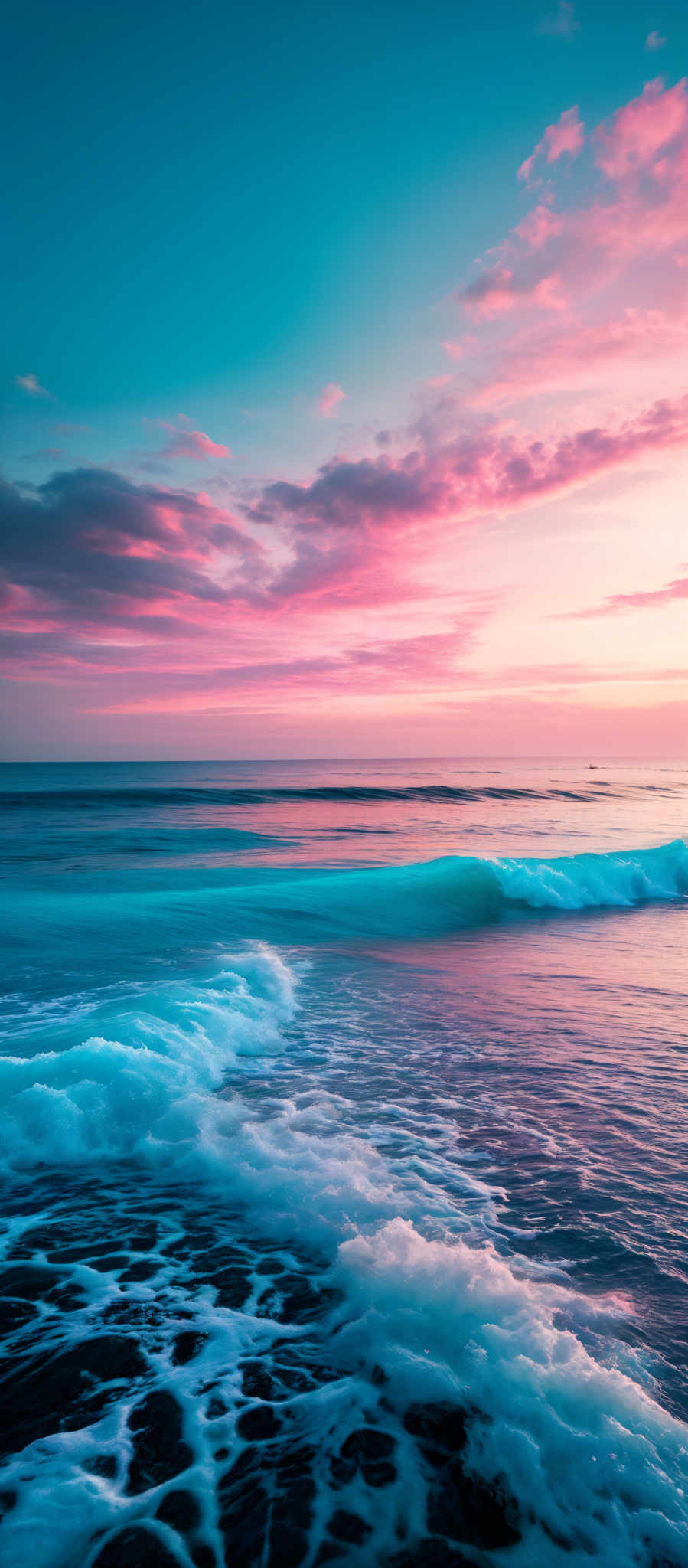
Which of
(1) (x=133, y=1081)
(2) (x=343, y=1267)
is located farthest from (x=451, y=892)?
(2) (x=343, y=1267)

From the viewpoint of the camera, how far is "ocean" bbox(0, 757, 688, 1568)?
7.70ft

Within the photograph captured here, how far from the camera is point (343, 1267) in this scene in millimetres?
3430

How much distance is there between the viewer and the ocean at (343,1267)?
7.70 feet

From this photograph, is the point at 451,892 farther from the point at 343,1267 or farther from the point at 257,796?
the point at 257,796

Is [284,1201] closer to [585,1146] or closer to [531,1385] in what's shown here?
[531,1385]

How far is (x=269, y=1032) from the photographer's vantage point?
7.14 metres

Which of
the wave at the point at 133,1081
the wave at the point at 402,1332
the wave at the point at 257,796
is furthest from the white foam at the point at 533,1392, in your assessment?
the wave at the point at 257,796

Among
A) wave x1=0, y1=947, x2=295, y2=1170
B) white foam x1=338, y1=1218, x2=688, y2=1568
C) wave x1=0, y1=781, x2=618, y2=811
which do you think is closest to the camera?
white foam x1=338, y1=1218, x2=688, y2=1568

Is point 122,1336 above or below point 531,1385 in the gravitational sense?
below

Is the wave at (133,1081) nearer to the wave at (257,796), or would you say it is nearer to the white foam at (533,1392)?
the white foam at (533,1392)

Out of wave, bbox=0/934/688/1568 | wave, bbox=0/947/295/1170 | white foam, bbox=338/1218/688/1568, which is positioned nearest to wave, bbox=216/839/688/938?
wave, bbox=0/947/295/1170

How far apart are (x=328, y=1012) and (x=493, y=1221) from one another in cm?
424

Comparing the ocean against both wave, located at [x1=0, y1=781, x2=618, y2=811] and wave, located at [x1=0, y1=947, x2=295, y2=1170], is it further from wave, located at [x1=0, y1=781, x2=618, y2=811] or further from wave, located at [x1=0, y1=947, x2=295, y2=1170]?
wave, located at [x1=0, y1=781, x2=618, y2=811]

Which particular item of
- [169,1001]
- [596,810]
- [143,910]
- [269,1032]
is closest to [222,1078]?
[269,1032]
